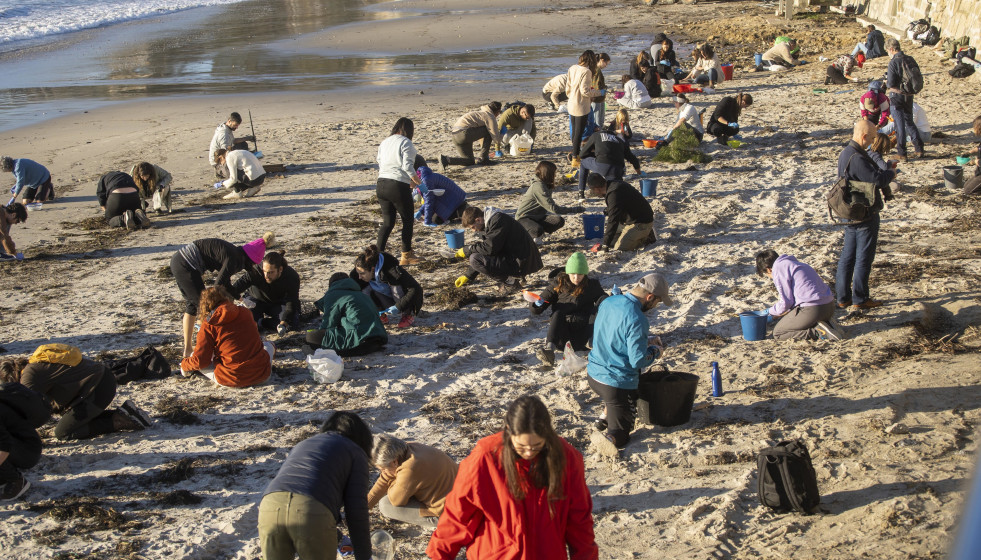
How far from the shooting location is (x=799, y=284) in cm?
731

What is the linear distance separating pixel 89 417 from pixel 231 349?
128cm

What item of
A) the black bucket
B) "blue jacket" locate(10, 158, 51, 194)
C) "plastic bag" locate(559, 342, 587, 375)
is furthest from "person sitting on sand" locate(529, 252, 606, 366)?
"blue jacket" locate(10, 158, 51, 194)

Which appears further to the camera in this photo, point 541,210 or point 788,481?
point 541,210

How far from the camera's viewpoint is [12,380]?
6543 mm

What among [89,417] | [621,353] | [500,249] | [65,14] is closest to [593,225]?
[500,249]

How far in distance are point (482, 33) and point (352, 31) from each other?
21.2 feet

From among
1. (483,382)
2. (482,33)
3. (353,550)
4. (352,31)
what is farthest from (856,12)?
(353,550)

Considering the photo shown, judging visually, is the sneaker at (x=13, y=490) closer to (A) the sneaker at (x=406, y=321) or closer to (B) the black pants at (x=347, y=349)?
(B) the black pants at (x=347, y=349)

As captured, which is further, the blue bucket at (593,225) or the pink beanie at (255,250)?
the blue bucket at (593,225)

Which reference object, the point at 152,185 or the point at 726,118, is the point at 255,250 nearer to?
the point at 152,185

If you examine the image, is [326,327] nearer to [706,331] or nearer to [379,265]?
[379,265]

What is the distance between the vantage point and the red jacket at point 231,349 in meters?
7.09

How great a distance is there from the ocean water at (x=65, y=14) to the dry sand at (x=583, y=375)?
92.5ft

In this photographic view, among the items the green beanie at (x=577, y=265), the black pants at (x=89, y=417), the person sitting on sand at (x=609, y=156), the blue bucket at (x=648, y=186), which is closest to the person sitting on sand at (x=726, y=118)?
the blue bucket at (x=648, y=186)
